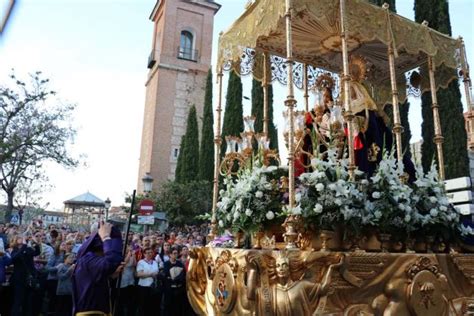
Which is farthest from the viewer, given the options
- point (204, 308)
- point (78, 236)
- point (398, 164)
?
point (78, 236)

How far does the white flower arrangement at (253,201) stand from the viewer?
5.08 meters

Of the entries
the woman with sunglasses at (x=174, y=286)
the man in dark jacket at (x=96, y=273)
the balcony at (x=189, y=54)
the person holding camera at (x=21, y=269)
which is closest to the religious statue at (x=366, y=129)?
the man in dark jacket at (x=96, y=273)

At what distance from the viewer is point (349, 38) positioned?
688 centimetres

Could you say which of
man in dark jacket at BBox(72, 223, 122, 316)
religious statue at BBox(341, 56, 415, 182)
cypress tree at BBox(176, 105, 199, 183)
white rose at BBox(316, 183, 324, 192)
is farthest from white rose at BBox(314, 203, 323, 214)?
cypress tree at BBox(176, 105, 199, 183)

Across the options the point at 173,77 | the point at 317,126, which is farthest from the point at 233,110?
the point at 317,126

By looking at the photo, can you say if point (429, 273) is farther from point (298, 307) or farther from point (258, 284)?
point (258, 284)

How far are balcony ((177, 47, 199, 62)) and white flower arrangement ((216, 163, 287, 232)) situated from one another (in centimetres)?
3097

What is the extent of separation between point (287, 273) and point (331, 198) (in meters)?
0.96

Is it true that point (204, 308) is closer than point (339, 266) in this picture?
No

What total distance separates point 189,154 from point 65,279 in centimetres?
2260

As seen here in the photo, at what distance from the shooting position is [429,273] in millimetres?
4199

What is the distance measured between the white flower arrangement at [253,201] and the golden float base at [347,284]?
72 cm

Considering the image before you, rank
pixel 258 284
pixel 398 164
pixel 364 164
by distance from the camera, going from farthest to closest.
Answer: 1. pixel 364 164
2. pixel 398 164
3. pixel 258 284

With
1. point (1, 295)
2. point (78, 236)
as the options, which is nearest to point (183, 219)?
point (78, 236)
